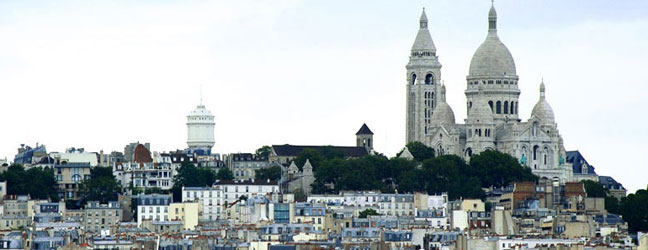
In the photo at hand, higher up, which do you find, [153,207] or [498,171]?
[498,171]

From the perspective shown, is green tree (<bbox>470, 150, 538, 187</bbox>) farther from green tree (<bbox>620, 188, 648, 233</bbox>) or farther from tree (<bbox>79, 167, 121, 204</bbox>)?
tree (<bbox>79, 167, 121, 204</bbox>)

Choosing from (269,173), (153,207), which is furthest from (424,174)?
(153,207)

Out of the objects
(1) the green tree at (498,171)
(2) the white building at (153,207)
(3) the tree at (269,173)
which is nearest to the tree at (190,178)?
(3) the tree at (269,173)

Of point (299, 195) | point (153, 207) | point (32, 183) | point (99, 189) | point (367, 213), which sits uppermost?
point (32, 183)

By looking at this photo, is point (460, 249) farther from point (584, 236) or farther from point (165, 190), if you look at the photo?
point (165, 190)

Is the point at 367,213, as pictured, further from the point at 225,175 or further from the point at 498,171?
the point at 225,175
